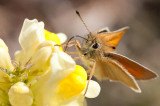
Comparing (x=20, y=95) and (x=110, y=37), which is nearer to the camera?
(x=20, y=95)

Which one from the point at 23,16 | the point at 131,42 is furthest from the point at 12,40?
the point at 131,42

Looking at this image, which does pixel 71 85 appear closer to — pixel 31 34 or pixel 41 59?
pixel 41 59

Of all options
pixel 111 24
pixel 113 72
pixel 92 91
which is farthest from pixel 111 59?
pixel 111 24

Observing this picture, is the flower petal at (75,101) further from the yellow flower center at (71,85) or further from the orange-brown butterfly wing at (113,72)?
the orange-brown butterfly wing at (113,72)

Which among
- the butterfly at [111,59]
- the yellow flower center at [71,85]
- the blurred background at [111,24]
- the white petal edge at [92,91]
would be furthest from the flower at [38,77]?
the blurred background at [111,24]

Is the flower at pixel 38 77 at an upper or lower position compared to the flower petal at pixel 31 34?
lower

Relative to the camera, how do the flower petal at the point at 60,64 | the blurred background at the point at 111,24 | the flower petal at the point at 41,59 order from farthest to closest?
the blurred background at the point at 111,24 → the flower petal at the point at 41,59 → the flower petal at the point at 60,64
